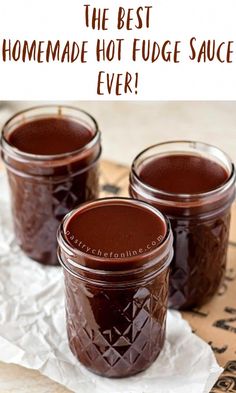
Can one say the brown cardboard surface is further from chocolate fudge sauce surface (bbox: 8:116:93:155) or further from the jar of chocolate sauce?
chocolate fudge sauce surface (bbox: 8:116:93:155)

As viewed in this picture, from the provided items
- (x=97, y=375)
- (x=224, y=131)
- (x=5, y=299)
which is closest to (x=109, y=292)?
(x=97, y=375)

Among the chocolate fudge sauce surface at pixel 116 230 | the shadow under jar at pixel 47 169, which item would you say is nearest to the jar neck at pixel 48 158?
the shadow under jar at pixel 47 169

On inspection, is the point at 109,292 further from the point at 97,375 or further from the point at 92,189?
the point at 92,189

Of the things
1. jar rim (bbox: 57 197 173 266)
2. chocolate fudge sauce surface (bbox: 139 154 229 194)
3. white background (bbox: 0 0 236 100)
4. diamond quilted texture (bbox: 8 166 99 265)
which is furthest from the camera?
white background (bbox: 0 0 236 100)

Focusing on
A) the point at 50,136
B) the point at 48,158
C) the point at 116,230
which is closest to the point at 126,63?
the point at 50,136

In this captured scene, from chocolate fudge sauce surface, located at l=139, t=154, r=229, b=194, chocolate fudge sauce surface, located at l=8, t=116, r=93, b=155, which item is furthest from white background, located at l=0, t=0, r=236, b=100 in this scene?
chocolate fudge sauce surface, located at l=139, t=154, r=229, b=194
